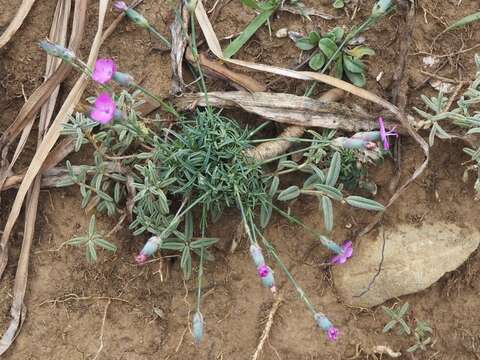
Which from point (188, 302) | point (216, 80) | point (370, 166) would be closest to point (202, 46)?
point (216, 80)

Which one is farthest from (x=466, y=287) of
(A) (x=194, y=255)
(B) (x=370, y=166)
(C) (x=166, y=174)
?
(C) (x=166, y=174)

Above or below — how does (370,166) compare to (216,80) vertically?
below

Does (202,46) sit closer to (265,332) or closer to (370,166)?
(370,166)

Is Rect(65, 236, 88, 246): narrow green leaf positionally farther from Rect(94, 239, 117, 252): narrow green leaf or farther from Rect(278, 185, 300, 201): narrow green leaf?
Rect(278, 185, 300, 201): narrow green leaf

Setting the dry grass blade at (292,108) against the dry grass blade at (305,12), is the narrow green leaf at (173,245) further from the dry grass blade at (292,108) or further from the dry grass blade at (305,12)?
the dry grass blade at (305,12)

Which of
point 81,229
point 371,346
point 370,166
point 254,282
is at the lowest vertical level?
point 371,346

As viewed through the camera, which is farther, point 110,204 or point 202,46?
point 202,46

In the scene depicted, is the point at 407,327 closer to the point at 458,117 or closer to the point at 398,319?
the point at 398,319

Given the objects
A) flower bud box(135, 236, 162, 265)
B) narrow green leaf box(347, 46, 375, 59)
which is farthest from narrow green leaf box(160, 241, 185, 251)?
narrow green leaf box(347, 46, 375, 59)
